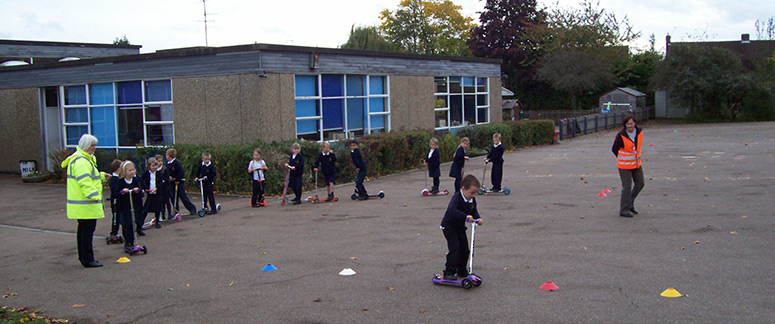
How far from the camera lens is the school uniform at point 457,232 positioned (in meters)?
7.36

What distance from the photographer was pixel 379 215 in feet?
41.2

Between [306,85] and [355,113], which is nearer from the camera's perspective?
[306,85]

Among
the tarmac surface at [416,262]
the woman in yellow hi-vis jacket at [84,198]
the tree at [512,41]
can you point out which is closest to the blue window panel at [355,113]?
the tarmac surface at [416,262]

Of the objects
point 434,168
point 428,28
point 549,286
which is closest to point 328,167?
point 434,168

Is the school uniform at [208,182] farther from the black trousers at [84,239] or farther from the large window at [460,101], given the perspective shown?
the large window at [460,101]

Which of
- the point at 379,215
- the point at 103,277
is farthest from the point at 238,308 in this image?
the point at 379,215

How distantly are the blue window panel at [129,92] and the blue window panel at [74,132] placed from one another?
2.22 meters

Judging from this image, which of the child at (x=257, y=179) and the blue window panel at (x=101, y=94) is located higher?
the blue window panel at (x=101, y=94)

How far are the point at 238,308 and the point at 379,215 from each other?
5883mm

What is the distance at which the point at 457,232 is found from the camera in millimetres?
7488

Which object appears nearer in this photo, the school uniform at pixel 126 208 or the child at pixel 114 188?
the school uniform at pixel 126 208

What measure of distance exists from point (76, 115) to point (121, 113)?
7.78 ft

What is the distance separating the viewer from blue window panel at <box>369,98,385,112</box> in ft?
74.1

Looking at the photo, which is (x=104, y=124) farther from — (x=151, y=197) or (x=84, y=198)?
(x=84, y=198)
